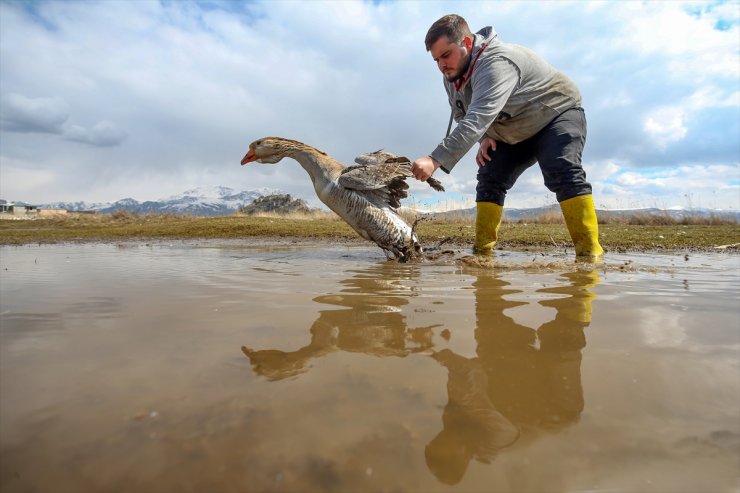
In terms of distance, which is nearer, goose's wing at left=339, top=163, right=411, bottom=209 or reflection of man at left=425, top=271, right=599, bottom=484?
reflection of man at left=425, top=271, right=599, bottom=484

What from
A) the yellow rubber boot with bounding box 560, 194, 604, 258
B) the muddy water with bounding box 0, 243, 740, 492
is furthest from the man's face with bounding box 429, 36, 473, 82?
the muddy water with bounding box 0, 243, 740, 492

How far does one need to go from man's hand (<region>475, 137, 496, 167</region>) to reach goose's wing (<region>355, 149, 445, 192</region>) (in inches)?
38.6

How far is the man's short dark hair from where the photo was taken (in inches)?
153

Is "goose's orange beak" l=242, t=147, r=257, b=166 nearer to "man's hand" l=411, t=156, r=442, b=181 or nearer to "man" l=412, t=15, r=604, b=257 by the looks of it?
"man" l=412, t=15, r=604, b=257

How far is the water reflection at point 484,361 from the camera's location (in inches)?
34.8

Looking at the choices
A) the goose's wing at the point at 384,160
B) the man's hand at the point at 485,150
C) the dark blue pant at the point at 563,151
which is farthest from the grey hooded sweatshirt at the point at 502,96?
the goose's wing at the point at 384,160

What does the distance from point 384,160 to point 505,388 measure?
12.8 ft

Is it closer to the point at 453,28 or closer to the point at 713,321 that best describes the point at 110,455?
the point at 713,321

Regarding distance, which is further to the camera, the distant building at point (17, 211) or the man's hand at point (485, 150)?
the distant building at point (17, 211)

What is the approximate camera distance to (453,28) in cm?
388

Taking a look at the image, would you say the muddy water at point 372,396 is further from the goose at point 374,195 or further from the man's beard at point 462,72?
the man's beard at point 462,72

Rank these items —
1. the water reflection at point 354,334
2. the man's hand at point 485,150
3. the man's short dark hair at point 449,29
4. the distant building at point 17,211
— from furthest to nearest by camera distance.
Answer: the distant building at point 17,211
the man's hand at point 485,150
the man's short dark hair at point 449,29
the water reflection at point 354,334

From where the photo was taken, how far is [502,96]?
12.3 feet

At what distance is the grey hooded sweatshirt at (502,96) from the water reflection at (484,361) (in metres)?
1.72
